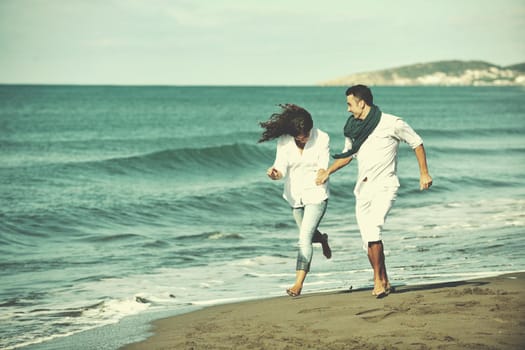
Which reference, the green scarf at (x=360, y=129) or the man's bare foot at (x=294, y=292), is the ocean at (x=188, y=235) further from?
the green scarf at (x=360, y=129)

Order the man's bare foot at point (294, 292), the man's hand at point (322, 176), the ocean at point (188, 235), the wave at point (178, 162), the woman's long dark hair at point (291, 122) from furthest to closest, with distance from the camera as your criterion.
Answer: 1. the wave at point (178, 162)
2. the ocean at point (188, 235)
3. the man's bare foot at point (294, 292)
4. the woman's long dark hair at point (291, 122)
5. the man's hand at point (322, 176)

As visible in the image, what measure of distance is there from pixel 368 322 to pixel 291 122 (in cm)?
220

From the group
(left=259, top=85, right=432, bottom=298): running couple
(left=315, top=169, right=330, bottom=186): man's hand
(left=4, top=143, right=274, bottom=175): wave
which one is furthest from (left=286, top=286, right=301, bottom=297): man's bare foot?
(left=4, top=143, right=274, bottom=175): wave

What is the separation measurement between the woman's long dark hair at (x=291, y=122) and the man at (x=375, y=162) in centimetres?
49

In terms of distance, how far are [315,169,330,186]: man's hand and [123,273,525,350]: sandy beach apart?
3.71 ft

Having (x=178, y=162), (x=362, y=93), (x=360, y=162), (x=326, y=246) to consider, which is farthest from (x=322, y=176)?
(x=178, y=162)

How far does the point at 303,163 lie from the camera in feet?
23.7

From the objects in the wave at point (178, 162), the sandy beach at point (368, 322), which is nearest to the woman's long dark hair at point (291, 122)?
the sandy beach at point (368, 322)

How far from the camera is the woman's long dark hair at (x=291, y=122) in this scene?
715 centimetres

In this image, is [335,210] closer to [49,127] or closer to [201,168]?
[201,168]

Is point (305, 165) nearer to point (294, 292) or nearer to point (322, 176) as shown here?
point (322, 176)

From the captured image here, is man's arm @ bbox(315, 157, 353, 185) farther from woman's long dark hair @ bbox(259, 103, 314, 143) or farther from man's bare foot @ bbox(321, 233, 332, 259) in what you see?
man's bare foot @ bbox(321, 233, 332, 259)

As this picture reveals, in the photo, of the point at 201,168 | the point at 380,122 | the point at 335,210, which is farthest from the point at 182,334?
the point at 201,168

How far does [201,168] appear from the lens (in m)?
29.0
